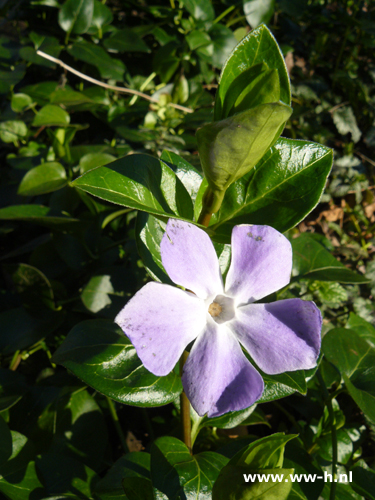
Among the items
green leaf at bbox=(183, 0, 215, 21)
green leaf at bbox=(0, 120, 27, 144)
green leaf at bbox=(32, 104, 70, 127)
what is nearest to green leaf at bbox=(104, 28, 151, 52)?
green leaf at bbox=(183, 0, 215, 21)

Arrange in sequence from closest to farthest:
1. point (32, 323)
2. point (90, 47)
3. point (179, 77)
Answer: point (32, 323) → point (90, 47) → point (179, 77)

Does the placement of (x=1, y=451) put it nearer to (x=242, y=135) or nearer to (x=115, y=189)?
(x=115, y=189)

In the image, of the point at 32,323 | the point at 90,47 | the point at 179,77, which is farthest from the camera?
the point at 179,77

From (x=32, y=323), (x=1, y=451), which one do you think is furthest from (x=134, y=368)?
(x=32, y=323)

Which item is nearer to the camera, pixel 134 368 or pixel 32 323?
pixel 134 368

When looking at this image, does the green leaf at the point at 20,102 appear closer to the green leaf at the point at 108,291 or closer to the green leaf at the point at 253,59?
the green leaf at the point at 108,291

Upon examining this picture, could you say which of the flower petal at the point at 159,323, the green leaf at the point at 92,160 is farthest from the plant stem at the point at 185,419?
the green leaf at the point at 92,160
